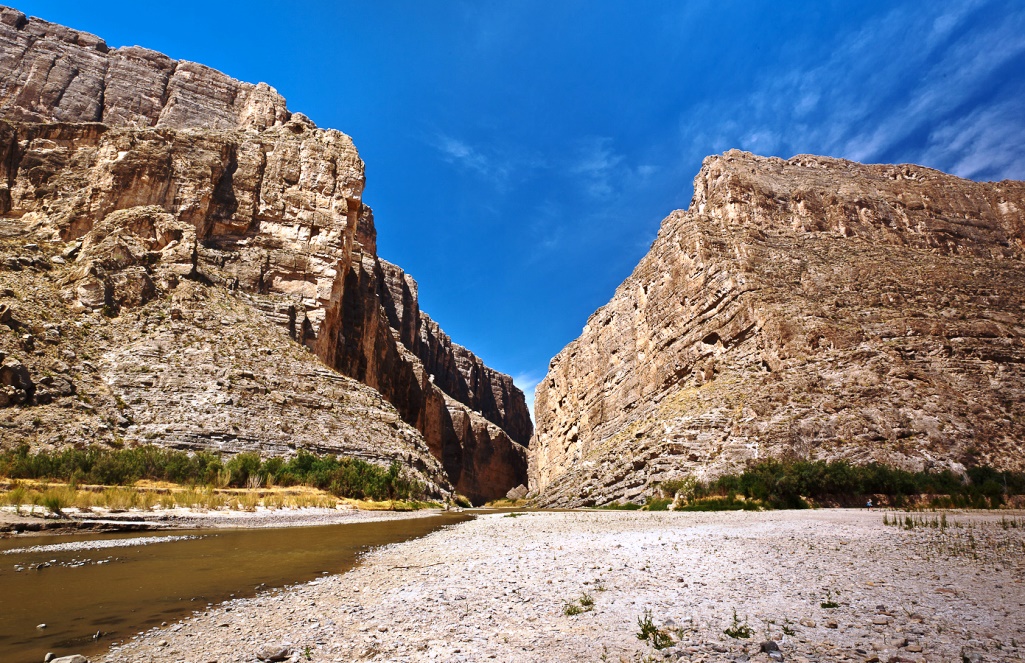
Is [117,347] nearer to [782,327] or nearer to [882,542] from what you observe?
[882,542]

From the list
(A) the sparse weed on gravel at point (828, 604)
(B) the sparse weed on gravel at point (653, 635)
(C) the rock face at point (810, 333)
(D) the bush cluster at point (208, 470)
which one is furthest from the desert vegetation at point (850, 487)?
(B) the sparse weed on gravel at point (653, 635)

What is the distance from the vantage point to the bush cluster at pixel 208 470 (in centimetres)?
2072

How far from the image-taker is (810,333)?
113ft

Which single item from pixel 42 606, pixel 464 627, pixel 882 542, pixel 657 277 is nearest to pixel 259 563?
pixel 42 606

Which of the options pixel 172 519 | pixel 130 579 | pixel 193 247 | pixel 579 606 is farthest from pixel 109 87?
pixel 579 606

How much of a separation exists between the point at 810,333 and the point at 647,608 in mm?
34777

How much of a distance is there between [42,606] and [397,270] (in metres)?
99.8

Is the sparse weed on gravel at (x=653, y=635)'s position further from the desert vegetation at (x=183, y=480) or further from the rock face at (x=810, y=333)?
the rock face at (x=810, y=333)

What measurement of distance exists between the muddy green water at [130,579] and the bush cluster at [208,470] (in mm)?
10418

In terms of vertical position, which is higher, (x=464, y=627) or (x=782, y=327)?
(x=782, y=327)

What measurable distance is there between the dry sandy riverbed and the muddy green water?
0.62m

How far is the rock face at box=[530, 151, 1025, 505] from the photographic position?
90.7 feet

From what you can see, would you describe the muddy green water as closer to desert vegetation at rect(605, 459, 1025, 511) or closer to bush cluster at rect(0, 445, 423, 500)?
bush cluster at rect(0, 445, 423, 500)

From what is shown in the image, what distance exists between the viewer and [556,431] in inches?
3105
